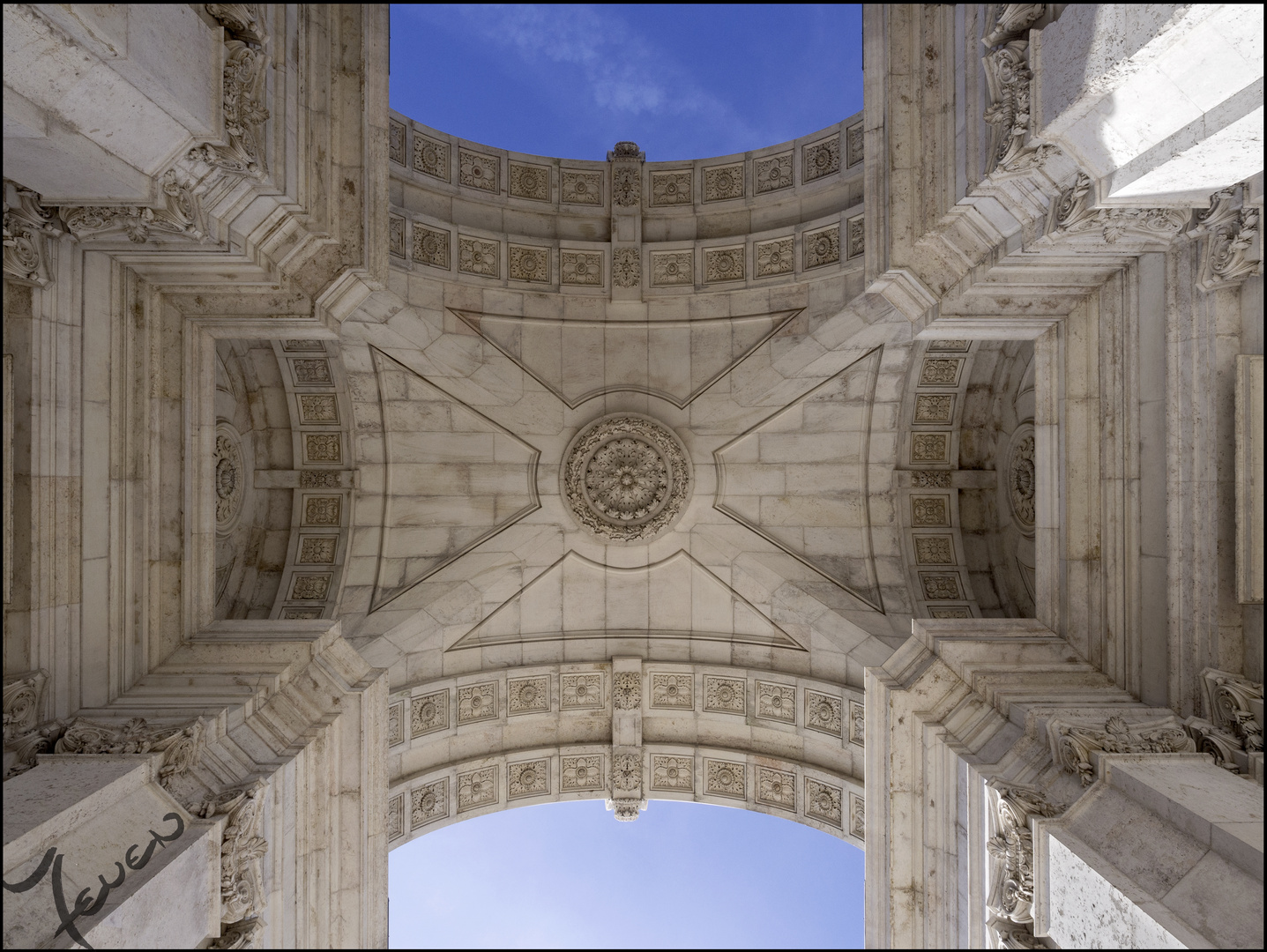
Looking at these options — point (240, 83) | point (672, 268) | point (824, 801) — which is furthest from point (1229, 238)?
point (824, 801)

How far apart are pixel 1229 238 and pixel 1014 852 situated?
565cm

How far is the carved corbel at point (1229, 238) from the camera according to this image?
5578 mm

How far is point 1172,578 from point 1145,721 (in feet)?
4.61

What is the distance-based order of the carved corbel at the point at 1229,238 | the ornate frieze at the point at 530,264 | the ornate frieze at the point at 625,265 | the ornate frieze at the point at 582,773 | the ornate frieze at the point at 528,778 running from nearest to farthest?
the carved corbel at the point at 1229,238, the ornate frieze at the point at 530,264, the ornate frieze at the point at 625,265, the ornate frieze at the point at 528,778, the ornate frieze at the point at 582,773

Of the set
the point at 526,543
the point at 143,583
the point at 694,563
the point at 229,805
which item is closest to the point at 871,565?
the point at 694,563

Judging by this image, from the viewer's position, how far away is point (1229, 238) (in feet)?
19.0

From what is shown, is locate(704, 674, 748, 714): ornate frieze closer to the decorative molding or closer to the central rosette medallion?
the decorative molding

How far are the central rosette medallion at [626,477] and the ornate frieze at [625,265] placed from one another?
217cm

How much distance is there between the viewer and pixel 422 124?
9.97m

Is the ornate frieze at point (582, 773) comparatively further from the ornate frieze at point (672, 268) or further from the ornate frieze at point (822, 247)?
the ornate frieze at point (822, 247)

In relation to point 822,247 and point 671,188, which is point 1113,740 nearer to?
point 822,247

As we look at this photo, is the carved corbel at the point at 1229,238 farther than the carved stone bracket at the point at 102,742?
No

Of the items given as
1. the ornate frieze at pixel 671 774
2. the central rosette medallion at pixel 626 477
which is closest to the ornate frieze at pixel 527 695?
the ornate frieze at pixel 671 774

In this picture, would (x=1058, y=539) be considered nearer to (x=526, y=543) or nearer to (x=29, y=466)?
(x=526, y=543)
